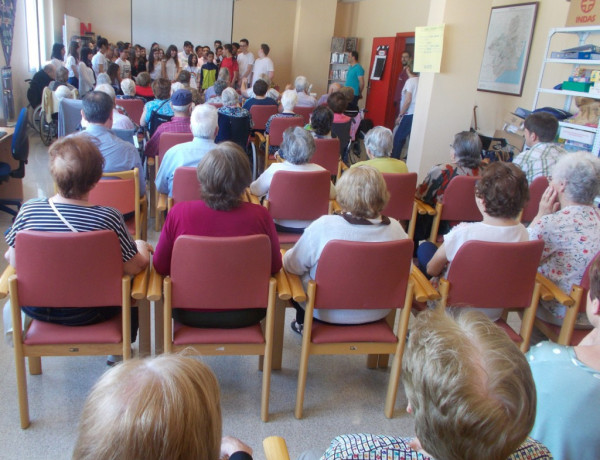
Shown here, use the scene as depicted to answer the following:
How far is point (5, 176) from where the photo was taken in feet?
13.9

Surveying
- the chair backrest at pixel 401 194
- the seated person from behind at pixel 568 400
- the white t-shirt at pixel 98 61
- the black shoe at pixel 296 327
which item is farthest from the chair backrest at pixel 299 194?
the white t-shirt at pixel 98 61

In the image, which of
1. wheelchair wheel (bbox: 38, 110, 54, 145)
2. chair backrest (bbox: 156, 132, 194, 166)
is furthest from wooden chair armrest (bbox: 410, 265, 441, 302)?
wheelchair wheel (bbox: 38, 110, 54, 145)

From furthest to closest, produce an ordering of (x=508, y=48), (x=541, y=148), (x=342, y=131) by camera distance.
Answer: (x=508, y=48) < (x=342, y=131) < (x=541, y=148)

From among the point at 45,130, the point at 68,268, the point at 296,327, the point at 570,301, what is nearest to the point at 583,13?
the point at 570,301

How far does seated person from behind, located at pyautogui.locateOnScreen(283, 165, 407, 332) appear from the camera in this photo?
85.1 inches

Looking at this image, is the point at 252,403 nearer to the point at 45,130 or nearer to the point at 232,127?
the point at 232,127

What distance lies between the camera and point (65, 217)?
1.95m

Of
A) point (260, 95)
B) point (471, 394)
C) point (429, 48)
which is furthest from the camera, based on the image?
point (260, 95)

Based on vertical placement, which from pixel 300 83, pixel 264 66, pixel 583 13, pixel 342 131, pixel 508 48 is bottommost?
pixel 342 131

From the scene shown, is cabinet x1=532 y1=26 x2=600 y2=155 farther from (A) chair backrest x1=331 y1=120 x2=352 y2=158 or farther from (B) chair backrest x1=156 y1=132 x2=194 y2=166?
(B) chair backrest x1=156 y1=132 x2=194 y2=166

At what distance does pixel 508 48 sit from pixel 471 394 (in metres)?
6.99

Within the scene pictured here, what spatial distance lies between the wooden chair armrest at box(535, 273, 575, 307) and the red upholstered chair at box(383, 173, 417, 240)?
127 cm

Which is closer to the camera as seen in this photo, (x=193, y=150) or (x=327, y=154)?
(x=193, y=150)

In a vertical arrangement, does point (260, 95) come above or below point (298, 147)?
above
